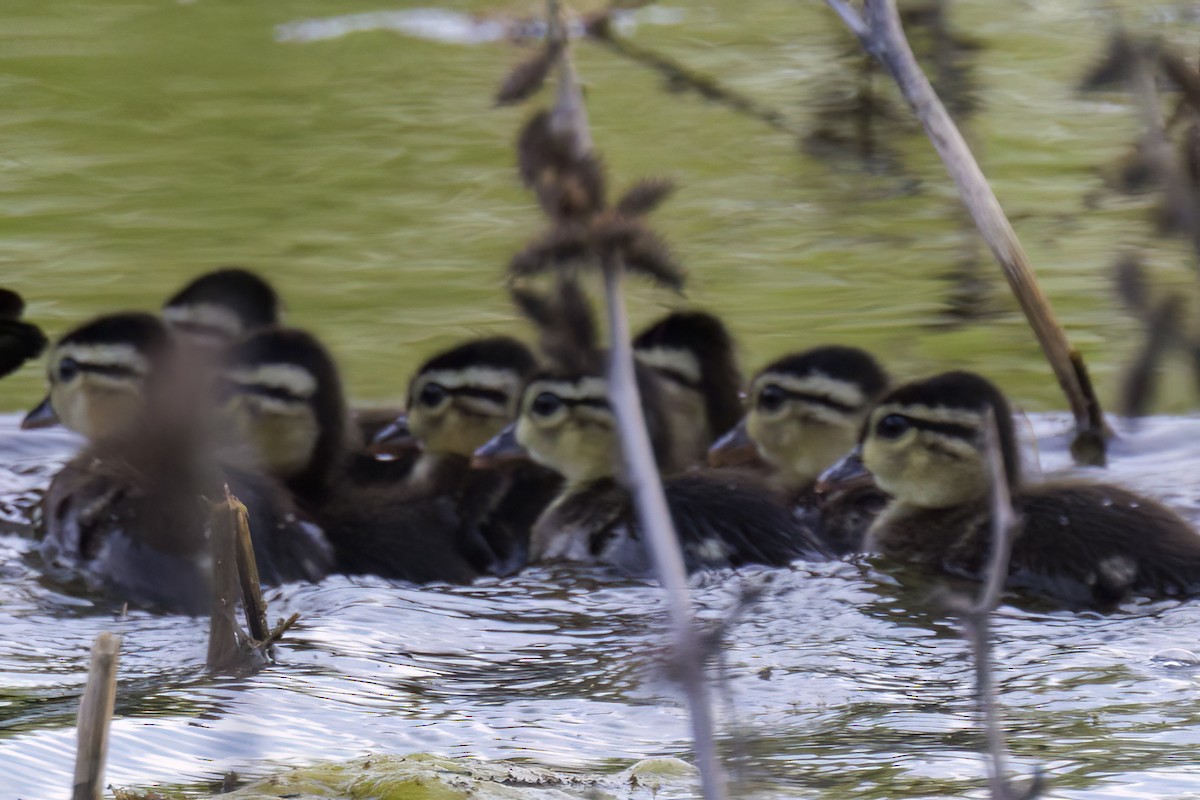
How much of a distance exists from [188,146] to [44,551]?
11.5 ft

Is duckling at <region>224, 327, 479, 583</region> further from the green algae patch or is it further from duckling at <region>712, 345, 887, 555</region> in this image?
the green algae patch

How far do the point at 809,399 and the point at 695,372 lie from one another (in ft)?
1.34

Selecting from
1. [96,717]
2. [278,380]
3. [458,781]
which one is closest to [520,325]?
[278,380]

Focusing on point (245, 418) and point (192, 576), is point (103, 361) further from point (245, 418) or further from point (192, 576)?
point (192, 576)

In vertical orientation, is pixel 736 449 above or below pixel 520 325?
below

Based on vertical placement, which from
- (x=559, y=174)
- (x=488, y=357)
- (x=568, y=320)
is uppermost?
(x=559, y=174)

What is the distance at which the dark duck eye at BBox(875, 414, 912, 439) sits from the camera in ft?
12.8

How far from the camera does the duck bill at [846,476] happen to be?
4.09m

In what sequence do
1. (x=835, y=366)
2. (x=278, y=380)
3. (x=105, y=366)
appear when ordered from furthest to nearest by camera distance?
(x=105, y=366), (x=278, y=380), (x=835, y=366)

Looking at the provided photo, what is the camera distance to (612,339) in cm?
133

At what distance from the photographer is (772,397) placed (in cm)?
439

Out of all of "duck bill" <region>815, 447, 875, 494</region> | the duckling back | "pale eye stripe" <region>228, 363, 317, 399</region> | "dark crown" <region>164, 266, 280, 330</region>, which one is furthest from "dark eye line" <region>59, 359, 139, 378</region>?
"duck bill" <region>815, 447, 875, 494</region>

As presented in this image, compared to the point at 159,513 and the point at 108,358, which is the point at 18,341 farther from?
the point at 159,513

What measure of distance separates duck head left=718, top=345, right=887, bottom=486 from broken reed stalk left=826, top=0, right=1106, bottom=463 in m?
0.51
